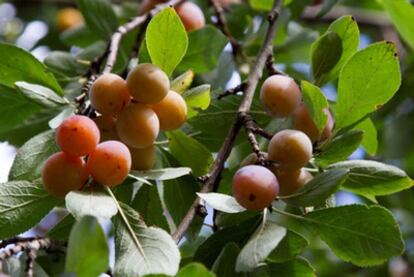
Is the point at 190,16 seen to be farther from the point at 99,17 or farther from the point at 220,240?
the point at 220,240

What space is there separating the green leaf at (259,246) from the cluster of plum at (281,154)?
0.03 metres

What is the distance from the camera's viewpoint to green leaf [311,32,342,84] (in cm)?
101

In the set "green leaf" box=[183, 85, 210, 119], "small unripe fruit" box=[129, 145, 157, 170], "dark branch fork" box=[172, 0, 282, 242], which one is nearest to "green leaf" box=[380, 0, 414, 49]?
"dark branch fork" box=[172, 0, 282, 242]

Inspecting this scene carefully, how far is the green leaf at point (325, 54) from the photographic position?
101 centimetres

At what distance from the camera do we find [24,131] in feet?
4.03

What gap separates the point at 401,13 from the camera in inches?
50.7

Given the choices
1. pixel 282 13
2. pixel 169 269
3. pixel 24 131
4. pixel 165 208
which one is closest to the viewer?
pixel 169 269

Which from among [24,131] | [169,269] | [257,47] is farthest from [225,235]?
[257,47]

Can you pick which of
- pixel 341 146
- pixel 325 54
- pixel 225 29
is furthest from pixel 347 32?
pixel 225 29

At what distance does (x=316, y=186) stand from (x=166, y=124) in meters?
0.20

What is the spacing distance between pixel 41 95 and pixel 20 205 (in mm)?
164

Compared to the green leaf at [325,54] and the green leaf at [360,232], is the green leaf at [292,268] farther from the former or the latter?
the green leaf at [325,54]

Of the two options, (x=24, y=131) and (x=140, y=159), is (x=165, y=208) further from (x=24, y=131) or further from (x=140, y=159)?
(x=24, y=131)

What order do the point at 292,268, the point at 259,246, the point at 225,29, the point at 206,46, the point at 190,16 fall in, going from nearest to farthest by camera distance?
the point at 259,246 → the point at 292,268 → the point at 206,46 → the point at 190,16 → the point at 225,29
